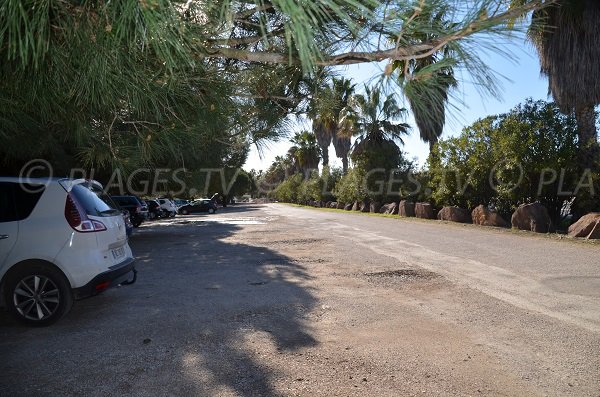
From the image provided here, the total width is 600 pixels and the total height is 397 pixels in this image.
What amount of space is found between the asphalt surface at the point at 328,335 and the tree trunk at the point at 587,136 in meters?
8.10

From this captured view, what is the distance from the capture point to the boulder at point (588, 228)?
38.4ft

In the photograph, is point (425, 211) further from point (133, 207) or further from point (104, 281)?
point (104, 281)

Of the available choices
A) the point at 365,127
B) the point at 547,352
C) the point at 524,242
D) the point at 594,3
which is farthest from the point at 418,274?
the point at 365,127

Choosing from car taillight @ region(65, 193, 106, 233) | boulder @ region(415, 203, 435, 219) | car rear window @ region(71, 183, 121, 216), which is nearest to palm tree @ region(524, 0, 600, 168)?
boulder @ region(415, 203, 435, 219)

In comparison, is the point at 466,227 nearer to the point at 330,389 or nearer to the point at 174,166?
the point at 174,166

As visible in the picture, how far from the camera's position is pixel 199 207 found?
45.1 m

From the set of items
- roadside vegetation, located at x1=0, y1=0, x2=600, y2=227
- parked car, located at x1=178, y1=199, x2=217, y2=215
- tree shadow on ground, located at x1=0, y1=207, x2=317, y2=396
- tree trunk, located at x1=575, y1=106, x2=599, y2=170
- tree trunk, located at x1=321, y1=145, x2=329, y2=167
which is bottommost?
parked car, located at x1=178, y1=199, x2=217, y2=215

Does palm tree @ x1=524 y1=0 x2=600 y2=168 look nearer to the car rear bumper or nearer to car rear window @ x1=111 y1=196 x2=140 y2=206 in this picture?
the car rear bumper

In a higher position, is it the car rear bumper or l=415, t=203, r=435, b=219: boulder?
l=415, t=203, r=435, b=219: boulder

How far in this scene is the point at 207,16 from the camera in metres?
2.54

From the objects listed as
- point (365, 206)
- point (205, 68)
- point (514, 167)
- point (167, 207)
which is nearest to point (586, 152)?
point (514, 167)

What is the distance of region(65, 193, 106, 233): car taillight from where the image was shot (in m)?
4.87

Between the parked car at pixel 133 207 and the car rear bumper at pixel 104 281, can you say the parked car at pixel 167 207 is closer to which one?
the parked car at pixel 133 207

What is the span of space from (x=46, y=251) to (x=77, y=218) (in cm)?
51
